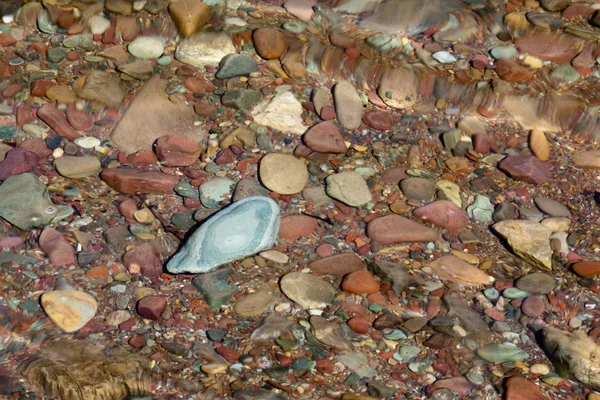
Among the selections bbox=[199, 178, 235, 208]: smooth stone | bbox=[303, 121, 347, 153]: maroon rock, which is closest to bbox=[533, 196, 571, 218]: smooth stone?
bbox=[303, 121, 347, 153]: maroon rock

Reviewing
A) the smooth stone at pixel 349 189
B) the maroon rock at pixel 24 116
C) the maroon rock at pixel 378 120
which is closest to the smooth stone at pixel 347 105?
the maroon rock at pixel 378 120

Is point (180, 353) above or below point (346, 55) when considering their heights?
below

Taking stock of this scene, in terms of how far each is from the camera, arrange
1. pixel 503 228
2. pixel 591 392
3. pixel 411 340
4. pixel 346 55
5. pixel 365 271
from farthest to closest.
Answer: pixel 346 55, pixel 503 228, pixel 365 271, pixel 411 340, pixel 591 392

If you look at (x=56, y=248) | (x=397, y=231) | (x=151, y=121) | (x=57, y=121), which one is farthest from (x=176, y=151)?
(x=397, y=231)

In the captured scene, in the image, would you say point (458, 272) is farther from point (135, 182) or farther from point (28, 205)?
point (28, 205)

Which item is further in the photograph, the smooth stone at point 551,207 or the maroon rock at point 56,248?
the smooth stone at point 551,207

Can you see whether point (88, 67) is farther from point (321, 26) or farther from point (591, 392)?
point (591, 392)

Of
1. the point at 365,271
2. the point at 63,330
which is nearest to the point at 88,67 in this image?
the point at 63,330

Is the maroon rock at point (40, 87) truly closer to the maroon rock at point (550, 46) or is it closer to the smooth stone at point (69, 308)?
the smooth stone at point (69, 308)
